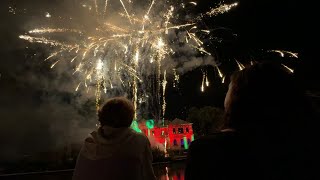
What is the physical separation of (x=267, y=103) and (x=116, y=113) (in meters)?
1.87

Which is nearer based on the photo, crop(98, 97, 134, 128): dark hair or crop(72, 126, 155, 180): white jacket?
crop(72, 126, 155, 180): white jacket

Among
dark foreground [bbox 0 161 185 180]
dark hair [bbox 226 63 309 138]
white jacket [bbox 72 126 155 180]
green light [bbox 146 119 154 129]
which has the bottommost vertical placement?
dark foreground [bbox 0 161 185 180]

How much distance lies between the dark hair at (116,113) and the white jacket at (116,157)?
0.23 ft

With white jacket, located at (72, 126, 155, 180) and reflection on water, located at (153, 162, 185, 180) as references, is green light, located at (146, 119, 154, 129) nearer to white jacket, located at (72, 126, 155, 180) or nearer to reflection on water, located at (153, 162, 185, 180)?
reflection on water, located at (153, 162, 185, 180)

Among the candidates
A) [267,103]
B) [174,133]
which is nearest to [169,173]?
[267,103]

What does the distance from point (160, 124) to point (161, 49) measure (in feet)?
131

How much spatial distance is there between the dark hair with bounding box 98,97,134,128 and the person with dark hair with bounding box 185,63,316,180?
1.69 meters

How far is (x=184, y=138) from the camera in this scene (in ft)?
181

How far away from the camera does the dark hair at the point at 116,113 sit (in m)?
3.04

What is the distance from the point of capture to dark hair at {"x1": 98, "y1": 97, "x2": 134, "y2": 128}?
304 centimetres

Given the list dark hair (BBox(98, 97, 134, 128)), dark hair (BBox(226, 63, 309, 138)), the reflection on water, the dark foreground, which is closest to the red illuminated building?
the dark foreground

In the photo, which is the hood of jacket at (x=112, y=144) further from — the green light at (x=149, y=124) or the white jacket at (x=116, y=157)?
the green light at (x=149, y=124)

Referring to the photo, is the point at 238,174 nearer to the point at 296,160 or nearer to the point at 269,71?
the point at 296,160

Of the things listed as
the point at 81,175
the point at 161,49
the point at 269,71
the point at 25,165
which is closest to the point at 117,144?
the point at 81,175
